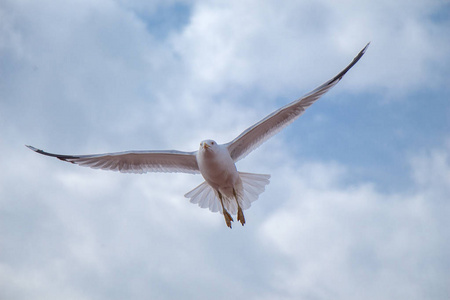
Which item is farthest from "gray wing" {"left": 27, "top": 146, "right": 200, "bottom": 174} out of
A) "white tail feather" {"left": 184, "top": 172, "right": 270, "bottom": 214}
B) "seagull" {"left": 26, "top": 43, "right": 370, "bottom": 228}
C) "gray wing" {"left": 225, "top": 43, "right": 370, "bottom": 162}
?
"gray wing" {"left": 225, "top": 43, "right": 370, "bottom": 162}

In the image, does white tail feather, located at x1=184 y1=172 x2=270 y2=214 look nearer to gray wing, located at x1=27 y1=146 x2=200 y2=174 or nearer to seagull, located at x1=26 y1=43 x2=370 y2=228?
seagull, located at x1=26 y1=43 x2=370 y2=228

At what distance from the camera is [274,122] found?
9992 mm

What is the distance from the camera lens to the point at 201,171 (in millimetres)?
9672

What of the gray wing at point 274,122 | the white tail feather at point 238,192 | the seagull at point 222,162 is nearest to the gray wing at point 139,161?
the seagull at point 222,162

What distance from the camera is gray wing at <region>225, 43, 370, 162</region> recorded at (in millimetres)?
9717

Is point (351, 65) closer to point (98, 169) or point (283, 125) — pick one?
point (283, 125)

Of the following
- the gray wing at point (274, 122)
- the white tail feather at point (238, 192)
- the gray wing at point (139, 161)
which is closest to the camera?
the gray wing at point (274, 122)

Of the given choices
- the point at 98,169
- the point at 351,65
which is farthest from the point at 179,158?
the point at 351,65

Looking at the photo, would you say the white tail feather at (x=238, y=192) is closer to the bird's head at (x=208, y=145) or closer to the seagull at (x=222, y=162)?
the seagull at (x=222, y=162)

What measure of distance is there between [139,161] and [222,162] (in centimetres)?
168

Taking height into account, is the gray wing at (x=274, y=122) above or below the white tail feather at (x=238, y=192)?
above

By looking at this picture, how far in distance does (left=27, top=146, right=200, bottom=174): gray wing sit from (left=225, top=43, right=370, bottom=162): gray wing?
76 centimetres

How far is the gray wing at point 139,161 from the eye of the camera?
32.9 ft

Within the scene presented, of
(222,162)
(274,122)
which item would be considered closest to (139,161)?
(222,162)
